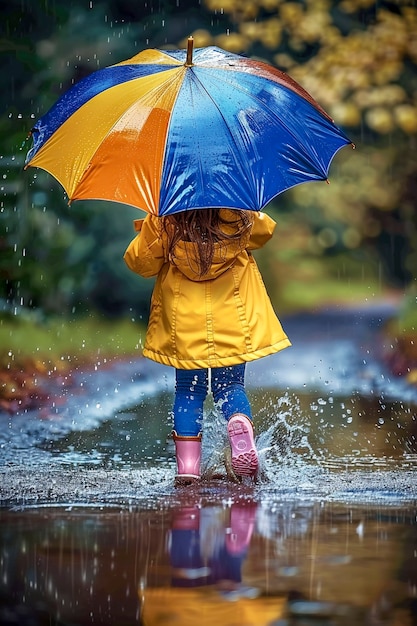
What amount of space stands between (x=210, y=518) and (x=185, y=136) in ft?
5.45

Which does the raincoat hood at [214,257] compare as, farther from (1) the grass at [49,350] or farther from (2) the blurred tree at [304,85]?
(2) the blurred tree at [304,85]

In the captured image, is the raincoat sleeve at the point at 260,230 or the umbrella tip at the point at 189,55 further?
the raincoat sleeve at the point at 260,230

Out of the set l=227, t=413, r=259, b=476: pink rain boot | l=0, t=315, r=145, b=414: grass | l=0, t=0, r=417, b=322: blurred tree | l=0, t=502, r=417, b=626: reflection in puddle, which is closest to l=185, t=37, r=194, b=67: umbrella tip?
l=227, t=413, r=259, b=476: pink rain boot

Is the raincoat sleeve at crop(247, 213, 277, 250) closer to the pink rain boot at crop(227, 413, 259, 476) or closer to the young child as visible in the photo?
the young child

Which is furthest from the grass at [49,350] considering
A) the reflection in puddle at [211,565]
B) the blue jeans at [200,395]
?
the reflection in puddle at [211,565]

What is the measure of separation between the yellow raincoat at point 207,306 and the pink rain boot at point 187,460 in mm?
364

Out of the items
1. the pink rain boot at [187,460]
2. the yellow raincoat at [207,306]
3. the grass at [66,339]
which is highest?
the grass at [66,339]

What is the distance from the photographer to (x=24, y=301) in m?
11.6

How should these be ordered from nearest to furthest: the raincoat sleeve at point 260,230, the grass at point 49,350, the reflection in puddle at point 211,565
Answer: the reflection in puddle at point 211,565 < the raincoat sleeve at point 260,230 < the grass at point 49,350

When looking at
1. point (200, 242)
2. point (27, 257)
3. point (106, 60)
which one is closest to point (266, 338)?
point (200, 242)

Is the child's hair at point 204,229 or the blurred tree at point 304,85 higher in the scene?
the blurred tree at point 304,85

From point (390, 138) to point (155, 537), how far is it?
10434 millimetres

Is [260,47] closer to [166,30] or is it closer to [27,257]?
[166,30]

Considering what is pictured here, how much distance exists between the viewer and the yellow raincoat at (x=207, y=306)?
5.84m
